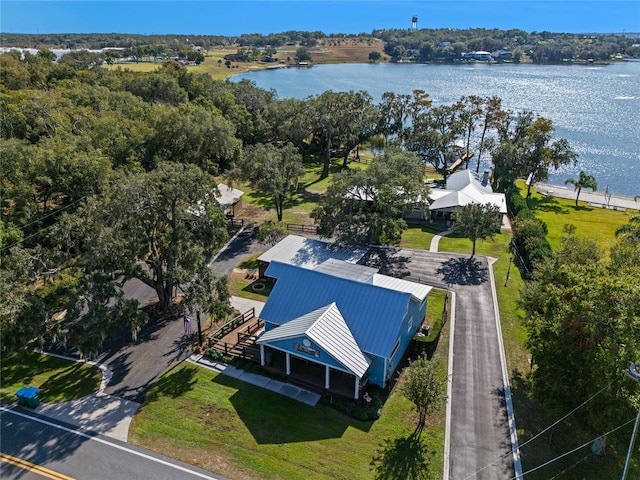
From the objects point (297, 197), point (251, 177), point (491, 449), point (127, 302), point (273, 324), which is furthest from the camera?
point (297, 197)

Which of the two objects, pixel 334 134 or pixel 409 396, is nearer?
pixel 409 396

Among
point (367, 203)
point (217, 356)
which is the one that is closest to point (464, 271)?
point (367, 203)

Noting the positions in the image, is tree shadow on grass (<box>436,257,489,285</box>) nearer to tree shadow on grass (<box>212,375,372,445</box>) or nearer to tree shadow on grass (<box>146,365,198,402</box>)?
tree shadow on grass (<box>212,375,372,445</box>)

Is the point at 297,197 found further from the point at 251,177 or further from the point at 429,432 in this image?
the point at 429,432

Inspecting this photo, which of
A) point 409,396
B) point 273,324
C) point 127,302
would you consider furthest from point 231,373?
point 409,396

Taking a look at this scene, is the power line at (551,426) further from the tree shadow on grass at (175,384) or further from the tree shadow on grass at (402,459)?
the tree shadow on grass at (175,384)

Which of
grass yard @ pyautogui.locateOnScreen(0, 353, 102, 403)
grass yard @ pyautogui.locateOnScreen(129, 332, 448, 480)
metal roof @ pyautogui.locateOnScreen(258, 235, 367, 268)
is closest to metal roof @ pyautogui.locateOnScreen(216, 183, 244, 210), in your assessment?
metal roof @ pyautogui.locateOnScreen(258, 235, 367, 268)
